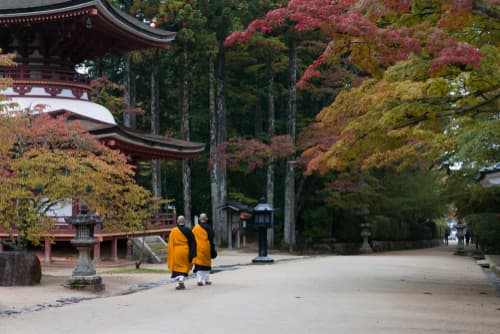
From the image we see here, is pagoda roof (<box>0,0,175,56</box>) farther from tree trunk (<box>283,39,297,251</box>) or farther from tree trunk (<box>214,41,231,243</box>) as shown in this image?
tree trunk (<box>283,39,297,251</box>)

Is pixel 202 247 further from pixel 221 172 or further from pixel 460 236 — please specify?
pixel 460 236

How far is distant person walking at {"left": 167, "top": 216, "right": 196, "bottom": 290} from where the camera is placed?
12383 mm

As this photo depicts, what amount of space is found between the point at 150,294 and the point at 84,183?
3.24 meters

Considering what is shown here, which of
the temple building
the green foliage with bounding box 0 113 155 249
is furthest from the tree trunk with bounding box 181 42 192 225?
the green foliage with bounding box 0 113 155 249

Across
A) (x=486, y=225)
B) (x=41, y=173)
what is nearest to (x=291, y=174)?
(x=486, y=225)

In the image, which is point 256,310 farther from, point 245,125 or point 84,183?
point 245,125

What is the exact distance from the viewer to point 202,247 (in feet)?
42.8

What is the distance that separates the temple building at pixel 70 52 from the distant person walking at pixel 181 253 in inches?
356

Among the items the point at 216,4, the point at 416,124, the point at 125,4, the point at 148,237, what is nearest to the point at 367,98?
the point at 416,124

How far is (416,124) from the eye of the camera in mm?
11992

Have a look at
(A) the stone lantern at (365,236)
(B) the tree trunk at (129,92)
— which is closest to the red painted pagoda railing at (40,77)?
(B) the tree trunk at (129,92)

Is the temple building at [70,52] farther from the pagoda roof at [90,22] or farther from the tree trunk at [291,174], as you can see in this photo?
the tree trunk at [291,174]

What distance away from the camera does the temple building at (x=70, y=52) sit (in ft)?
71.7

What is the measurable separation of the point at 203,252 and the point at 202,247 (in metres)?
0.12
